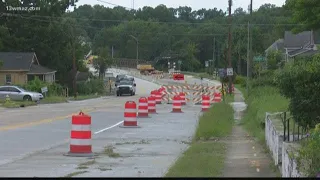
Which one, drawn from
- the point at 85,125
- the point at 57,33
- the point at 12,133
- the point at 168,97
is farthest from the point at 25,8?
the point at 85,125

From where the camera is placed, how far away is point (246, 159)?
15039 millimetres

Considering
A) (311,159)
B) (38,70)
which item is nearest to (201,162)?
(311,159)

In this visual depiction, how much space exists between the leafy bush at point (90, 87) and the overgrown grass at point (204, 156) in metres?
56.0

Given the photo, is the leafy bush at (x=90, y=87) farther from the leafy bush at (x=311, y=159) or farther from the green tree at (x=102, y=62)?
the leafy bush at (x=311, y=159)

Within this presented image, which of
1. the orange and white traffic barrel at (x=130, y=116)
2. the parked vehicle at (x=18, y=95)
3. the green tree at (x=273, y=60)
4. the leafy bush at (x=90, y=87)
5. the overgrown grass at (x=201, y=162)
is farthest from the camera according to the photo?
the leafy bush at (x=90, y=87)

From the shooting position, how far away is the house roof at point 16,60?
71.9 meters

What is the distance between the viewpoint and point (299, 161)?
8.43 metres

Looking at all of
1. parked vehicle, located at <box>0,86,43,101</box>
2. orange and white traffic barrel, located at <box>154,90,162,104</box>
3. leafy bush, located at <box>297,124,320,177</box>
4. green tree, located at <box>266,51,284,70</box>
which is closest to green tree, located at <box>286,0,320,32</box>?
orange and white traffic barrel, located at <box>154,90,162,104</box>

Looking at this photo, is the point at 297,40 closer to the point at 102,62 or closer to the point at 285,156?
the point at 102,62

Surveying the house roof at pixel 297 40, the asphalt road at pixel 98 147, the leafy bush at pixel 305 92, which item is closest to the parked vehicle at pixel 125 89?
the house roof at pixel 297 40

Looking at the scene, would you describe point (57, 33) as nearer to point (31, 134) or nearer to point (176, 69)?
point (31, 134)

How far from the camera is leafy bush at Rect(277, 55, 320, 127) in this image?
516 inches

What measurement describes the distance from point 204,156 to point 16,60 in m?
59.9

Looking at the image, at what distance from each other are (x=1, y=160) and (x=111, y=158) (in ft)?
8.40
